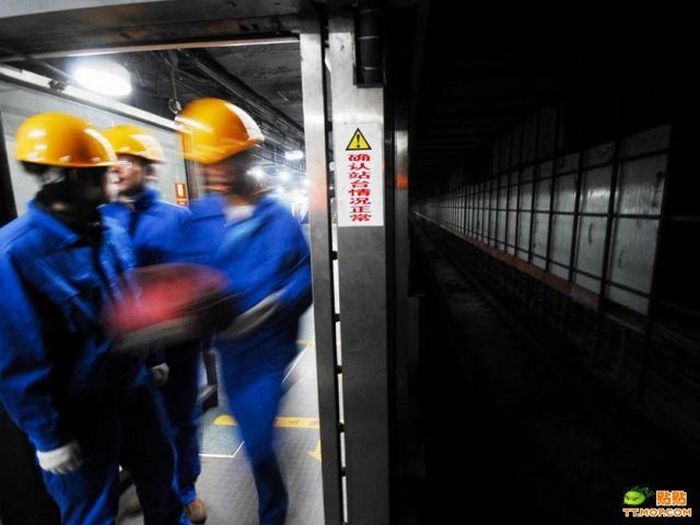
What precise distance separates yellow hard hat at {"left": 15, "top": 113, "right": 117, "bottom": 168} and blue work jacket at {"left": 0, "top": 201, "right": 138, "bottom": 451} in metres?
0.26

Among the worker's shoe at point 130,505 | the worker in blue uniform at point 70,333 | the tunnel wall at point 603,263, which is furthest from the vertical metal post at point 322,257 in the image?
the tunnel wall at point 603,263

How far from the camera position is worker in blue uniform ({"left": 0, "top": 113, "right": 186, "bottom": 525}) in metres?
1.75

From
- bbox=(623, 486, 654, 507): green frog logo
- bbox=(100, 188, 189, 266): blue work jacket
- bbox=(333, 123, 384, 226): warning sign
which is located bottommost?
bbox=(623, 486, 654, 507): green frog logo

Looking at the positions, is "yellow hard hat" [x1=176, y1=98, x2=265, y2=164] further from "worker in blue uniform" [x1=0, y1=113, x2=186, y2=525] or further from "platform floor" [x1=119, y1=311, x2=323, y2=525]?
"platform floor" [x1=119, y1=311, x2=323, y2=525]

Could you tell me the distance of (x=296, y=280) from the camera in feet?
7.30

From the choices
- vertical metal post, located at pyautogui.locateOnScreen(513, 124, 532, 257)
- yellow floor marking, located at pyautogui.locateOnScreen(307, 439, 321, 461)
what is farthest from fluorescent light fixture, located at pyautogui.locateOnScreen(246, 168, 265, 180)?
vertical metal post, located at pyautogui.locateOnScreen(513, 124, 532, 257)

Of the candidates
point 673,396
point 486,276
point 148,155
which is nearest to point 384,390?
point 148,155

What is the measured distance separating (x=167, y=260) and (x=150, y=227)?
0.31m

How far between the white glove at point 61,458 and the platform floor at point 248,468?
1.17m

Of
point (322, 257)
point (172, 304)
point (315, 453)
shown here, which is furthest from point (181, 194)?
point (322, 257)

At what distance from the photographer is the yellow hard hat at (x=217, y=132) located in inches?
85.4

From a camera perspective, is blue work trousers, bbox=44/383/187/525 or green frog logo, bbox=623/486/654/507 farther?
green frog logo, bbox=623/486/654/507

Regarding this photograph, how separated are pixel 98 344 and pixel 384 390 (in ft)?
5.11

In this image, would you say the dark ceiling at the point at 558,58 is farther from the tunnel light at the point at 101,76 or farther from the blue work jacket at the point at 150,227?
the tunnel light at the point at 101,76
